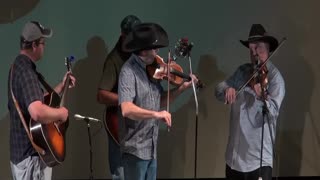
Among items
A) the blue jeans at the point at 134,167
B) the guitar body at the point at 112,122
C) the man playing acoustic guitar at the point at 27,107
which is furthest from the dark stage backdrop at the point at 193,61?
the blue jeans at the point at 134,167

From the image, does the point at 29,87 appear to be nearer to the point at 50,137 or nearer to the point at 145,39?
the point at 50,137

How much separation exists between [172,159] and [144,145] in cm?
173

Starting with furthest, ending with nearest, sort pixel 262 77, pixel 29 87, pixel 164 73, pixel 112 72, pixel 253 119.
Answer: pixel 112 72 → pixel 253 119 → pixel 262 77 → pixel 164 73 → pixel 29 87

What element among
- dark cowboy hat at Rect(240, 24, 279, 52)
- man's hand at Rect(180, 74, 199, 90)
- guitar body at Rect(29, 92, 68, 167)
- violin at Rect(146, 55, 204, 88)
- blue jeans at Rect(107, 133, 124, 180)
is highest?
dark cowboy hat at Rect(240, 24, 279, 52)

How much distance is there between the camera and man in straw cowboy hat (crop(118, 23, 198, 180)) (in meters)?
2.84

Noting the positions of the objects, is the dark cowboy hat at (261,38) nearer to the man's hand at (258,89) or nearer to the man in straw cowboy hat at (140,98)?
the man's hand at (258,89)

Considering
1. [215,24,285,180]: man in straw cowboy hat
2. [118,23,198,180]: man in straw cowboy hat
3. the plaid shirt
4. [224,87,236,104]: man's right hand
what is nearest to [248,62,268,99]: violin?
[215,24,285,180]: man in straw cowboy hat

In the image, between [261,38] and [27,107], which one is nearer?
[27,107]

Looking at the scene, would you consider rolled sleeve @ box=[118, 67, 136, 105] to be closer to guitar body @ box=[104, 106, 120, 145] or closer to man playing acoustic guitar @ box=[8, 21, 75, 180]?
man playing acoustic guitar @ box=[8, 21, 75, 180]

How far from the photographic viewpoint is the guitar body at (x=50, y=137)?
9.05ft

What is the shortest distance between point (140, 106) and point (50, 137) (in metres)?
0.57

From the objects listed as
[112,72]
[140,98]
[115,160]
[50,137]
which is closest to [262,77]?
[140,98]

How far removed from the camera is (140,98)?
2875 millimetres

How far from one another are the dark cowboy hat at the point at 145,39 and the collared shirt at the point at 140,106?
0.31ft
